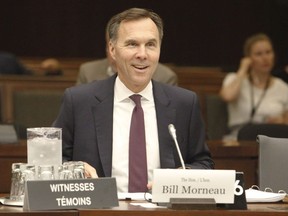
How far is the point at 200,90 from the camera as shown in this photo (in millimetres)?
8242

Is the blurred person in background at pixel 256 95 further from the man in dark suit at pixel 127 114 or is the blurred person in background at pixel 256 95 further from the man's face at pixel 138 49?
the man's face at pixel 138 49

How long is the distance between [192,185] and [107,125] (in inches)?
41.0

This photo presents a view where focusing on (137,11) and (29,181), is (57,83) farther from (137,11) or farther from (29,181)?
(29,181)

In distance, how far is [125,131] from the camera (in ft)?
14.6

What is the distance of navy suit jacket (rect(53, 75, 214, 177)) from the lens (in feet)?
14.5

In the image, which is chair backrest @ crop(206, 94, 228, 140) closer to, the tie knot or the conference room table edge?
the tie knot

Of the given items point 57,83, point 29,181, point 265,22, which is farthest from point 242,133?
point 265,22

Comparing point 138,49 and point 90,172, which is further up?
point 138,49

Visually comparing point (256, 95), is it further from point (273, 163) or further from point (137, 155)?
point (137, 155)

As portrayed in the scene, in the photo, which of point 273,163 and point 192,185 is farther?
point 273,163

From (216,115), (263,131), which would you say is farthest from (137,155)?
(216,115)

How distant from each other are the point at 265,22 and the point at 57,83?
577 centimetres

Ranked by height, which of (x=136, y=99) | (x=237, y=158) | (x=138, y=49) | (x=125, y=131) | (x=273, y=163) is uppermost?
(x=138, y=49)

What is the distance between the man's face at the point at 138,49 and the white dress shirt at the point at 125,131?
0.30ft
